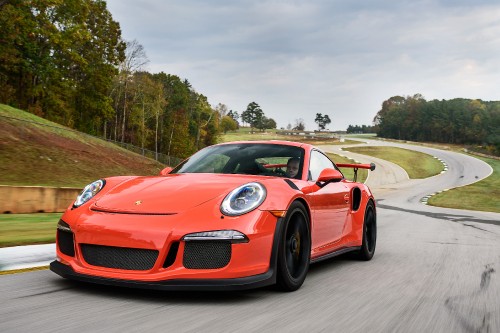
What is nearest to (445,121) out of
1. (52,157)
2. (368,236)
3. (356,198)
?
(52,157)

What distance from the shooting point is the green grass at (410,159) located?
63.9 meters

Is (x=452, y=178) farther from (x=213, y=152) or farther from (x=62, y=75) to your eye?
(x=213, y=152)

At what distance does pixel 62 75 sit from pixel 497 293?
51.9 meters

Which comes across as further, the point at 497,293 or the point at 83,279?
the point at 497,293

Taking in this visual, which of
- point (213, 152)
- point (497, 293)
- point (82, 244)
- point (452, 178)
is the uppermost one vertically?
point (213, 152)

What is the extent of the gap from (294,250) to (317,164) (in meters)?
1.56

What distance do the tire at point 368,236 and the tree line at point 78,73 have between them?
25143 mm

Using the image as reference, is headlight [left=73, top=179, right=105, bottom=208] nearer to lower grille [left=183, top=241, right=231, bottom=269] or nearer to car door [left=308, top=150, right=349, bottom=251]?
lower grille [left=183, top=241, right=231, bottom=269]

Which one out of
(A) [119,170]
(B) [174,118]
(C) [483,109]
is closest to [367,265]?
(A) [119,170]

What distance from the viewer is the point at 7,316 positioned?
3.33 metres

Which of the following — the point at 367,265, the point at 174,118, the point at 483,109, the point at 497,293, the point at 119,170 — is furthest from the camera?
the point at 483,109

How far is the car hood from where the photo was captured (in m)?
4.24

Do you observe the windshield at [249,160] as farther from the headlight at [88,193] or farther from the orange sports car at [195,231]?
the headlight at [88,193]

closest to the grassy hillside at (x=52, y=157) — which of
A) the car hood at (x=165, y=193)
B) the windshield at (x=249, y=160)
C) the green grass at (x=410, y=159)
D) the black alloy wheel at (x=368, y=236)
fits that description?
the black alloy wheel at (x=368, y=236)
